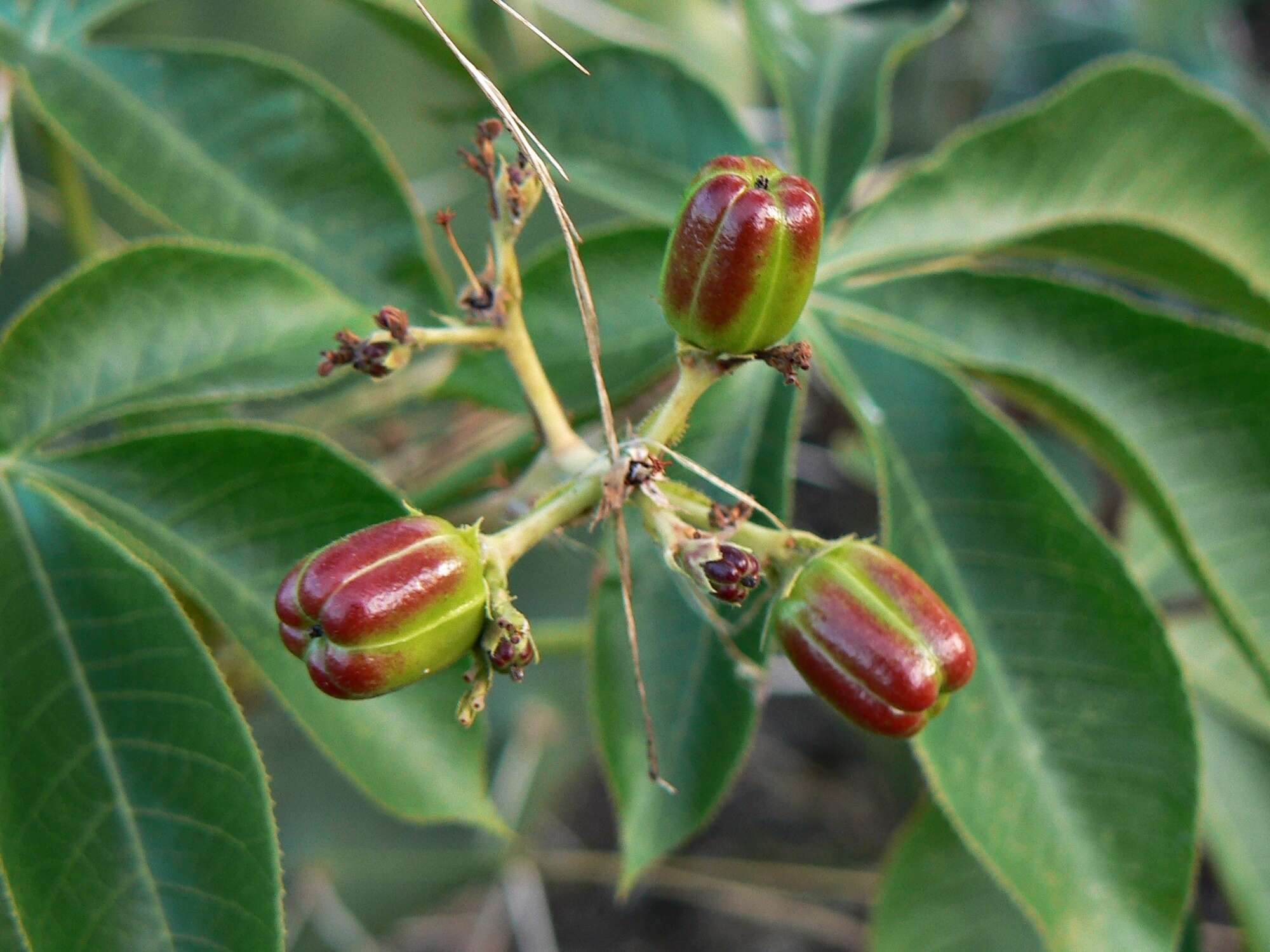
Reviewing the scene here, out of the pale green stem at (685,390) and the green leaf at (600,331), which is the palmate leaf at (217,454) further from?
the pale green stem at (685,390)

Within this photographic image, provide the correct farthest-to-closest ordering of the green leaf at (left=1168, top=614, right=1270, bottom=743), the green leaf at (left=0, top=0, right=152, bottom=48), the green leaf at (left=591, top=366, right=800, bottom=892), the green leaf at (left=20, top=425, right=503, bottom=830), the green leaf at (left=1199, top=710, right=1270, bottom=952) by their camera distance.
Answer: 1. the green leaf at (left=1168, top=614, right=1270, bottom=743)
2. the green leaf at (left=1199, top=710, right=1270, bottom=952)
3. the green leaf at (left=0, top=0, right=152, bottom=48)
4. the green leaf at (left=591, top=366, right=800, bottom=892)
5. the green leaf at (left=20, top=425, right=503, bottom=830)

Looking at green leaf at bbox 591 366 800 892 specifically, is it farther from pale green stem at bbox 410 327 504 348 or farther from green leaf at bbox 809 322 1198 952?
pale green stem at bbox 410 327 504 348

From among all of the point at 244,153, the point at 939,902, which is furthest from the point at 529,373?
the point at 939,902

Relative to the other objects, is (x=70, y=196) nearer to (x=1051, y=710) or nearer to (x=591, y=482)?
(x=591, y=482)

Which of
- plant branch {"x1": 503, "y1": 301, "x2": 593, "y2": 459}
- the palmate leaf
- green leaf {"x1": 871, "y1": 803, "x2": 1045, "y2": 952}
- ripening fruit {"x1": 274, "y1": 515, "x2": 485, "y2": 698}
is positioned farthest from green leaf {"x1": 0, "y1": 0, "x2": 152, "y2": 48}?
green leaf {"x1": 871, "y1": 803, "x2": 1045, "y2": 952}

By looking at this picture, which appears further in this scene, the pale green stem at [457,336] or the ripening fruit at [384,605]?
the pale green stem at [457,336]

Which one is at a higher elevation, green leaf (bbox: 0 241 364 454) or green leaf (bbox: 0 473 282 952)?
green leaf (bbox: 0 241 364 454)

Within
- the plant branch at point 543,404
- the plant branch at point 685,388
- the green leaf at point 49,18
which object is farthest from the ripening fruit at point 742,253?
the green leaf at point 49,18
